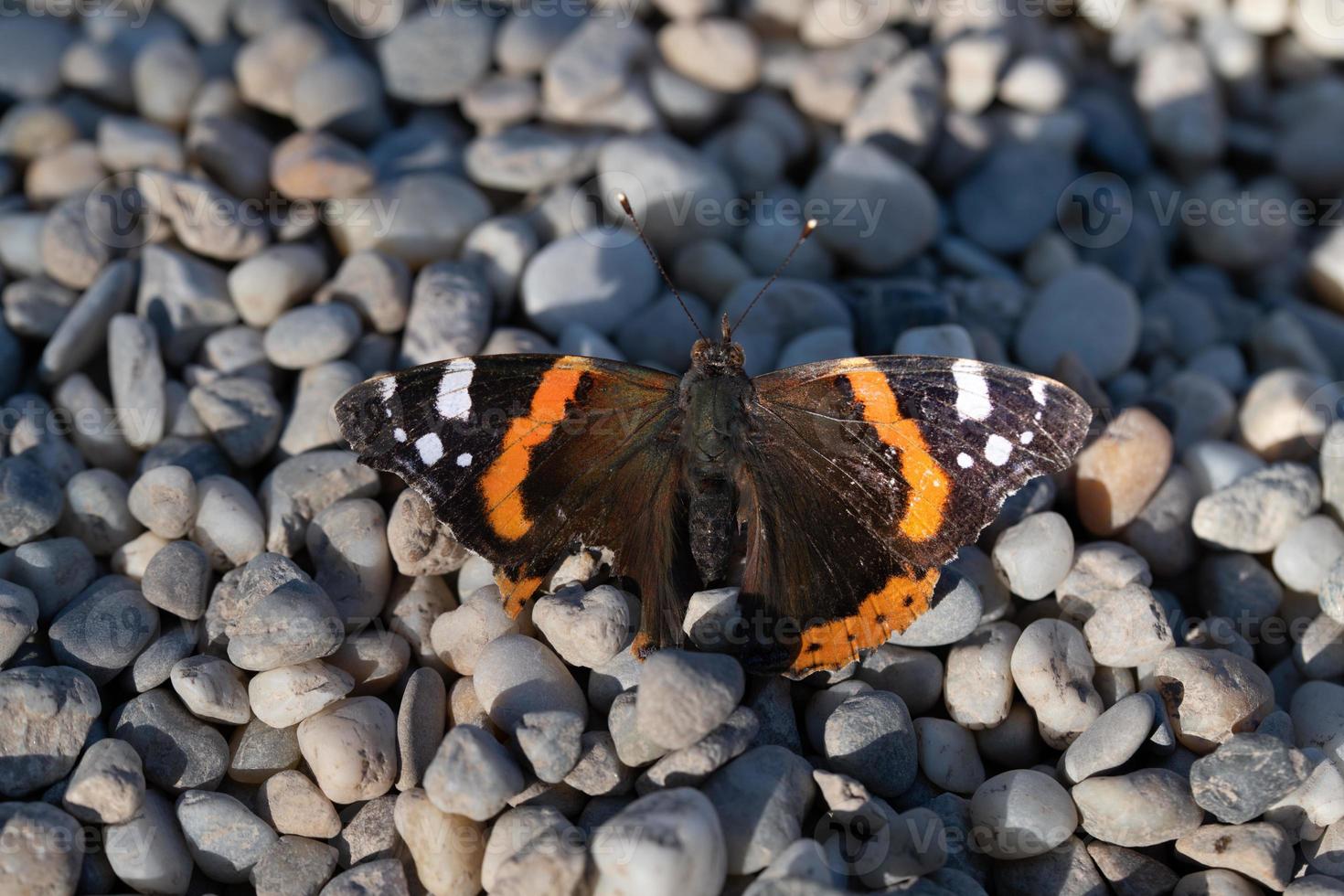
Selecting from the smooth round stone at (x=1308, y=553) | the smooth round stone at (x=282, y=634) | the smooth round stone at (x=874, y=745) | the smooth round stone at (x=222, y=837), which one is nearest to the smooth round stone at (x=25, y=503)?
the smooth round stone at (x=282, y=634)

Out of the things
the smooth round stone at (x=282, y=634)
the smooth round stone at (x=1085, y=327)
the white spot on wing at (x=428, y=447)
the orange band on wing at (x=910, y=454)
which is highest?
the orange band on wing at (x=910, y=454)

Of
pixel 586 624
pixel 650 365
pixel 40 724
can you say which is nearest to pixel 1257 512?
pixel 650 365

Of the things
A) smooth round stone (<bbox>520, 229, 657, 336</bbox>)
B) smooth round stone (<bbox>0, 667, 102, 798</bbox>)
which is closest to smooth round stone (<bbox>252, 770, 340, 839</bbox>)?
smooth round stone (<bbox>0, 667, 102, 798</bbox>)

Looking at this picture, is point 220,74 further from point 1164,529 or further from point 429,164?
point 1164,529

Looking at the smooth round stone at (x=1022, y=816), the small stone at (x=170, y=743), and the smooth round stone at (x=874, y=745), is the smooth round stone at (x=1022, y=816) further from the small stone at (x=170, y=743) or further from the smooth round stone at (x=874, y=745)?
the small stone at (x=170, y=743)

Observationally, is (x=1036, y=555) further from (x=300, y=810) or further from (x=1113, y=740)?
(x=300, y=810)

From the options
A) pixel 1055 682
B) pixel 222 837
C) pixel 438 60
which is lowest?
pixel 222 837
